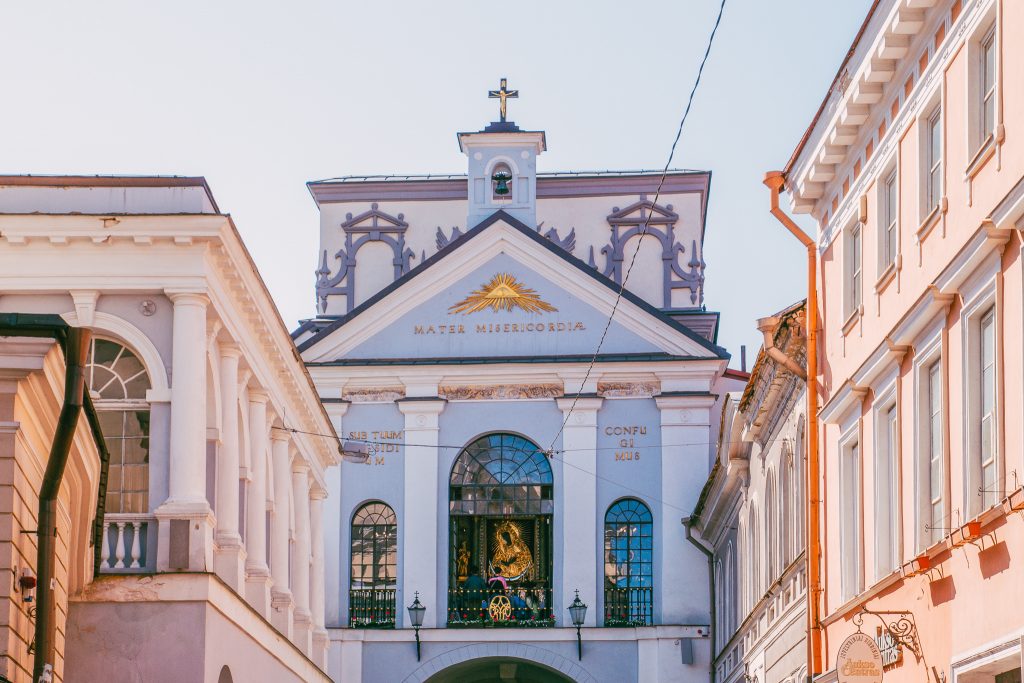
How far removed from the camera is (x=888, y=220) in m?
18.1

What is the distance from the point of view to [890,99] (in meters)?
17.6

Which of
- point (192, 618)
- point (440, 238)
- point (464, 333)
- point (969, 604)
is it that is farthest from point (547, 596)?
point (969, 604)

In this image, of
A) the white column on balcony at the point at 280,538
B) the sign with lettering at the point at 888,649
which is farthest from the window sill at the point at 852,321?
the white column on balcony at the point at 280,538

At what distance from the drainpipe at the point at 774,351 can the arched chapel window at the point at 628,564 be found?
17.4 m

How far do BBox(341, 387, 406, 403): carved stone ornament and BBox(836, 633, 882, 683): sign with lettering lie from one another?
2501cm

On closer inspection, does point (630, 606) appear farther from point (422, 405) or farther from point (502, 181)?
point (502, 181)

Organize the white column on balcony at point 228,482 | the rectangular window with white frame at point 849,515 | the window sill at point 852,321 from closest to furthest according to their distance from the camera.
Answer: the window sill at point 852,321 < the rectangular window with white frame at point 849,515 < the white column on balcony at point 228,482

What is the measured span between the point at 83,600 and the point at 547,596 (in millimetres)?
20218

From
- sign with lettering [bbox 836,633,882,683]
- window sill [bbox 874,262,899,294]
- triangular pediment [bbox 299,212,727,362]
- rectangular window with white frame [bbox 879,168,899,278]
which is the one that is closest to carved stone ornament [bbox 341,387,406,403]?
triangular pediment [bbox 299,212,727,362]

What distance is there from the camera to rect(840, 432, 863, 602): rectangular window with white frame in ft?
62.2

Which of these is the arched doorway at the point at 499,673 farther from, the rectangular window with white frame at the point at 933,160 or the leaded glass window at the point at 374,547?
the rectangular window with white frame at the point at 933,160

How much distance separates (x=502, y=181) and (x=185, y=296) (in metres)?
21.5

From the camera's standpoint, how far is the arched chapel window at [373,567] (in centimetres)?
3969

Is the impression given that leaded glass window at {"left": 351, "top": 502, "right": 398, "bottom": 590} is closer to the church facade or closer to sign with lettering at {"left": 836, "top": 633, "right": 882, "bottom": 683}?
the church facade
